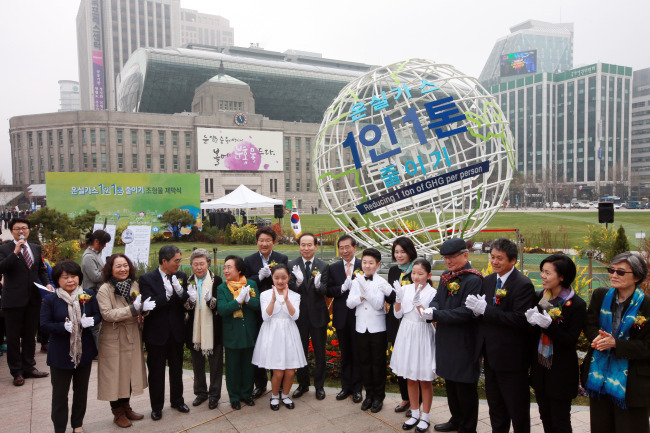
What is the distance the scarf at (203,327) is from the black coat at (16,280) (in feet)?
7.85

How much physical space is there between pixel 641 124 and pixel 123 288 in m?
117

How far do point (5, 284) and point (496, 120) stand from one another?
23.3 ft

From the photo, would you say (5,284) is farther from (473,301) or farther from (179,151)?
(179,151)

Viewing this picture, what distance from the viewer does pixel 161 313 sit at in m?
4.51

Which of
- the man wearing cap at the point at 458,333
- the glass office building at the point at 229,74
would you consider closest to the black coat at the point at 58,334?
the man wearing cap at the point at 458,333

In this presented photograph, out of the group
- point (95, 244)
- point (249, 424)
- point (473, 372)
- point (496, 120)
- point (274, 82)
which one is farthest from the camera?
point (274, 82)

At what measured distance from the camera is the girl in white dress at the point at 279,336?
15.0 ft

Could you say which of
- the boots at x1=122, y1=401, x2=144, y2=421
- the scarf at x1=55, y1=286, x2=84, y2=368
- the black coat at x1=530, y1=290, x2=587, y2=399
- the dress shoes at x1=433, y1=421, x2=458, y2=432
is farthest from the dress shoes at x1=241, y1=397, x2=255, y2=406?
the black coat at x1=530, y1=290, x2=587, y2=399

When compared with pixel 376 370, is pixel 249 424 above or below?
below

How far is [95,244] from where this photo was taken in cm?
610

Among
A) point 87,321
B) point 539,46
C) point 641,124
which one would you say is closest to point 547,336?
point 87,321

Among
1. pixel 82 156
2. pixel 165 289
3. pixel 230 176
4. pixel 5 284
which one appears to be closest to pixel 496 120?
pixel 165 289

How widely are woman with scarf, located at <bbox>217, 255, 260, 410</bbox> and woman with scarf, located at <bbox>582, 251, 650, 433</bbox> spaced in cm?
302

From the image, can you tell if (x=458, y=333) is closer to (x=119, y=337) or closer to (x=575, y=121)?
(x=119, y=337)
